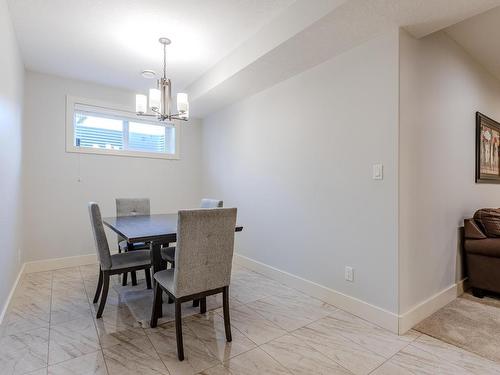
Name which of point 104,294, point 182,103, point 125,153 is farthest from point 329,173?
point 125,153

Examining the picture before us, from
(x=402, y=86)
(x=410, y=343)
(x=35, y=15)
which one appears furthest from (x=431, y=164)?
(x=35, y=15)

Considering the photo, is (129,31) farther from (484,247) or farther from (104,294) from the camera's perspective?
(484,247)

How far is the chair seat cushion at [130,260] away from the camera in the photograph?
7.61 feet

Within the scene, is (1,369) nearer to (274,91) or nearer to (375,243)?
(375,243)

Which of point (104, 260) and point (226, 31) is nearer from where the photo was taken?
point (104, 260)

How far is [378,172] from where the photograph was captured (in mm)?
2180

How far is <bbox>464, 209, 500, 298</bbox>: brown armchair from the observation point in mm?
2602

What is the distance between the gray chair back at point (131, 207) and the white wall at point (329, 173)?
1.28 metres

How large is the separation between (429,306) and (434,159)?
125 centimetres

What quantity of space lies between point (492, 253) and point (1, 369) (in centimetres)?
390

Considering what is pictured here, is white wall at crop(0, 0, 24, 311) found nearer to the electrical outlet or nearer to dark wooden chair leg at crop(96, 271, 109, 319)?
dark wooden chair leg at crop(96, 271, 109, 319)

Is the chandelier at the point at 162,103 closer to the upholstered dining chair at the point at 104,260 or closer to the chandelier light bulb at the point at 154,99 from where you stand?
the chandelier light bulb at the point at 154,99

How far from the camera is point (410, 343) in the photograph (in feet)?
6.25

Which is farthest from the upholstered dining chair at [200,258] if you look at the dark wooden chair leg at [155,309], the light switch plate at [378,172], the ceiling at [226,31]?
the ceiling at [226,31]
